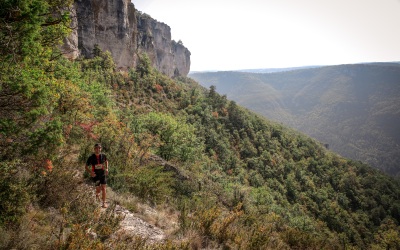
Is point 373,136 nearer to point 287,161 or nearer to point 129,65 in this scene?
point 287,161

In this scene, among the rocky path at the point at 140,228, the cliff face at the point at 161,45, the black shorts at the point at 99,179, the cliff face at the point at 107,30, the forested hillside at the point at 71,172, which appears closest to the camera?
the forested hillside at the point at 71,172

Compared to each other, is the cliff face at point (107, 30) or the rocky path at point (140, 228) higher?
the cliff face at point (107, 30)

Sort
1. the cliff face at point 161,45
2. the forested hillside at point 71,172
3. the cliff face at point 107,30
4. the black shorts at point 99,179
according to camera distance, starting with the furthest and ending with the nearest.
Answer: the cliff face at point 161,45 → the cliff face at point 107,30 → the black shorts at point 99,179 → the forested hillside at point 71,172

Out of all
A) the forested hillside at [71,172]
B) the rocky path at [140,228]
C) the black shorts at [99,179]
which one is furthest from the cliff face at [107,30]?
the rocky path at [140,228]

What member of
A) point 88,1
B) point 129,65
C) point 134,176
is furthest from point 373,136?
point 134,176

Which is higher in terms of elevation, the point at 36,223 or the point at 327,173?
the point at 36,223

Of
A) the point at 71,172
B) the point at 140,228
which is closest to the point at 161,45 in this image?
the point at 71,172

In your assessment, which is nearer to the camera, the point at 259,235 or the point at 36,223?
the point at 36,223

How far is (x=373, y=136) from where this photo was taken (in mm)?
149500

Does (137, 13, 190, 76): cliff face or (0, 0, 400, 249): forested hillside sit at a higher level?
(137, 13, 190, 76): cliff face

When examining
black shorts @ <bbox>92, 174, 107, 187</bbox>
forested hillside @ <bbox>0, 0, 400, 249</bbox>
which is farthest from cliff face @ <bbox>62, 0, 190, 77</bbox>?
black shorts @ <bbox>92, 174, 107, 187</bbox>

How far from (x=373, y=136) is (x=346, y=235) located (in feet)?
465

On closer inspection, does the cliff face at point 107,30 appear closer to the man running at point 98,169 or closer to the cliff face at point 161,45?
the cliff face at point 161,45

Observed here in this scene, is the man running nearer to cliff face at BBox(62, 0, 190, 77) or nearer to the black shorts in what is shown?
the black shorts
